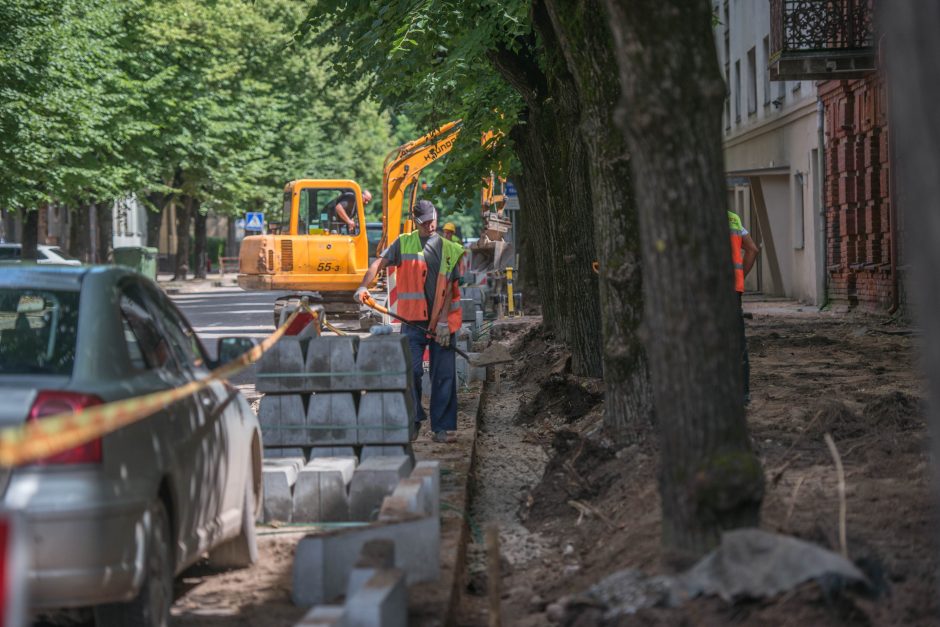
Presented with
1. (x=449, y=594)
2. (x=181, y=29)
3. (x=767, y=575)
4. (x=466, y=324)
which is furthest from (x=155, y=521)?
(x=181, y=29)

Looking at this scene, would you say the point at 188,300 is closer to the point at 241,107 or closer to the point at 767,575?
the point at 241,107

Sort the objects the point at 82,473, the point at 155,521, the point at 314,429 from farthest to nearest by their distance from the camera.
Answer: the point at 314,429 → the point at 155,521 → the point at 82,473

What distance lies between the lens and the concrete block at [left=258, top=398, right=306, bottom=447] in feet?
30.8

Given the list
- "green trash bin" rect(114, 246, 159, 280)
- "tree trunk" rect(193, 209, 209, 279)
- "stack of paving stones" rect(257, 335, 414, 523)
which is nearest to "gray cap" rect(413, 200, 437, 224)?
"stack of paving stones" rect(257, 335, 414, 523)

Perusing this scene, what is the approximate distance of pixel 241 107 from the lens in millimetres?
53125

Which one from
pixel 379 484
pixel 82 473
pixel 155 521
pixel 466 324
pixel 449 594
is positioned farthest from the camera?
pixel 466 324

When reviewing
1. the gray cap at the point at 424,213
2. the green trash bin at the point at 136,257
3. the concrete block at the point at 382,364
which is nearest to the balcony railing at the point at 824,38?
the gray cap at the point at 424,213

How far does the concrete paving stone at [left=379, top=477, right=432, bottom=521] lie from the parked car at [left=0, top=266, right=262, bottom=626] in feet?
2.39

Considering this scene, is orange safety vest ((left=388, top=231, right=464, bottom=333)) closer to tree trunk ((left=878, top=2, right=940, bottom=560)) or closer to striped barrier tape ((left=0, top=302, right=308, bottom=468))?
striped barrier tape ((left=0, top=302, right=308, bottom=468))

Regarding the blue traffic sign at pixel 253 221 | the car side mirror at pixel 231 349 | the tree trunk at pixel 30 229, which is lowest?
the car side mirror at pixel 231 349

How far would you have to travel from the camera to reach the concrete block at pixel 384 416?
9.33 metres

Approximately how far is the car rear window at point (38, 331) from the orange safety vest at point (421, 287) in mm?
5109

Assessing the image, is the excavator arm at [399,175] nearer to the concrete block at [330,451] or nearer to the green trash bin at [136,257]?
the concrete block at [330,451]

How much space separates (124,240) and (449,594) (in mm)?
70073
